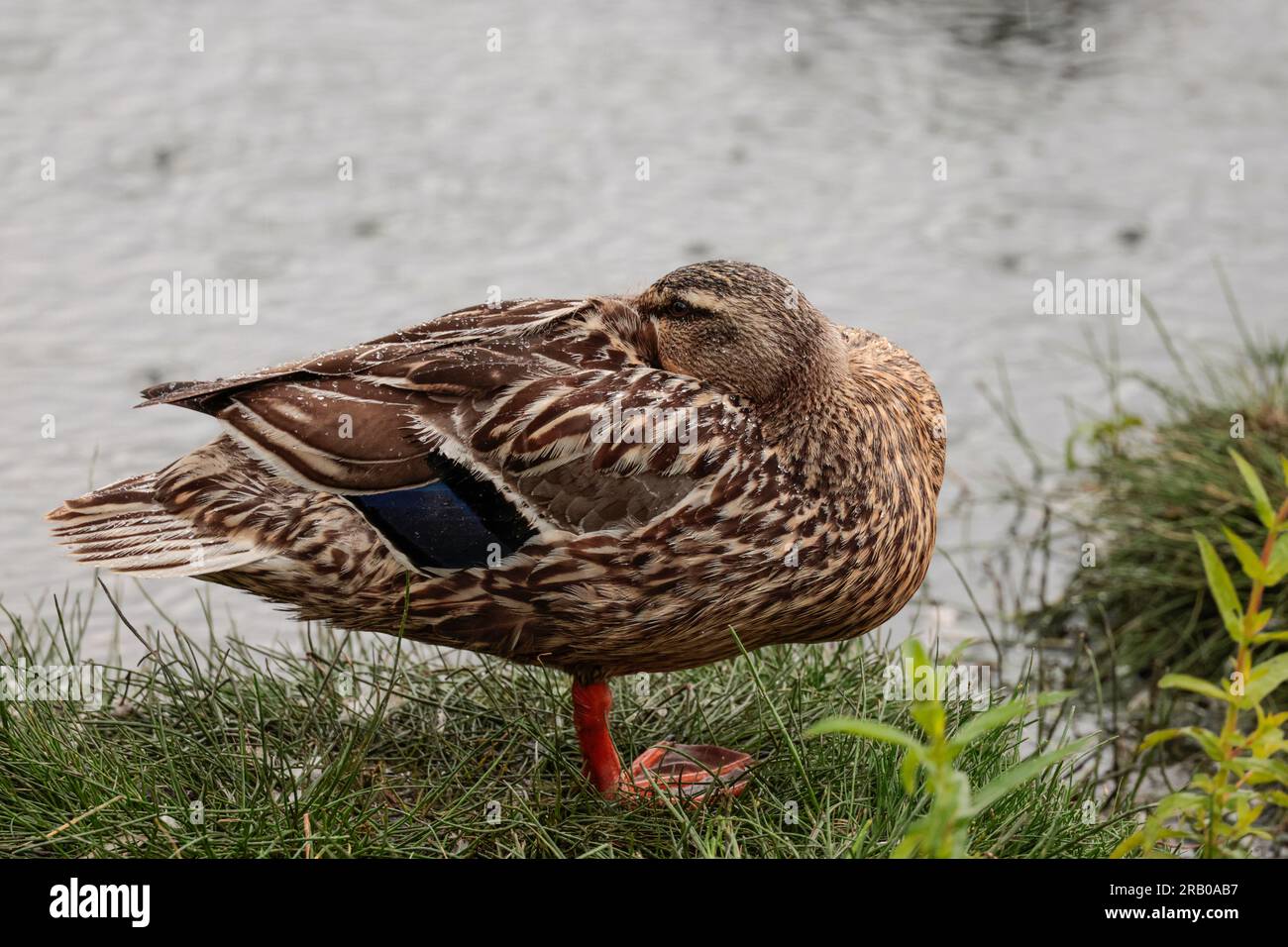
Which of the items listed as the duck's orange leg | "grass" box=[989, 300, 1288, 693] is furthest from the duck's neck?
"grass" box=[989, 300, 1288, 693]

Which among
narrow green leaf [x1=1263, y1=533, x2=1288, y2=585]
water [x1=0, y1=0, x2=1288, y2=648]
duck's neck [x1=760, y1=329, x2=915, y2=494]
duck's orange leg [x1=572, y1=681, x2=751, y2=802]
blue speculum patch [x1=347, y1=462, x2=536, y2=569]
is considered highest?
water [x1=0, y1=0, x2=1288, y2=648]

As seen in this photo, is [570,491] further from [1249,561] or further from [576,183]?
[576,183]

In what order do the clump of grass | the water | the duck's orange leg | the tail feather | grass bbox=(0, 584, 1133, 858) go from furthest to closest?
1. the water
2. the clump of grass
3. the duck's orange leg
4. the tail feather
5. grass bbox=(0, 584, 1133, 858)

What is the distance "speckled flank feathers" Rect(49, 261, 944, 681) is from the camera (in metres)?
3.51

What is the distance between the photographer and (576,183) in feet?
26.1

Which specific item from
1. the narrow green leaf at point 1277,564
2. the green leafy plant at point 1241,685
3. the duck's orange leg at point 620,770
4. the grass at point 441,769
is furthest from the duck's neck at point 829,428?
the narrow green leaf at point 1277,564

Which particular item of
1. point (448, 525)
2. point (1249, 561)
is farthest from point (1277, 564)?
point (448, 525)

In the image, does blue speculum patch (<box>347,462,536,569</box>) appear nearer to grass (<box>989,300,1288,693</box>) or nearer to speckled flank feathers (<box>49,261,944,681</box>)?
speckled flank feathers (<box>49,261,944,681</box>)

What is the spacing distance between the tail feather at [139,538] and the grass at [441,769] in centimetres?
33

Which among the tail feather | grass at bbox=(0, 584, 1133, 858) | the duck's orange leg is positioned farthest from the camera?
the duck's orange leg

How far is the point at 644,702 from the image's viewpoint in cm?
443

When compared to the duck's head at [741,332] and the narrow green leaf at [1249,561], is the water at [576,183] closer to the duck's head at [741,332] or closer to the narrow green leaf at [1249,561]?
the duck's head at [741,332]

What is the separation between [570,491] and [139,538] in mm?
1003

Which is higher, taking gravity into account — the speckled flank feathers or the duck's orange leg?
the speckled flank feathers
